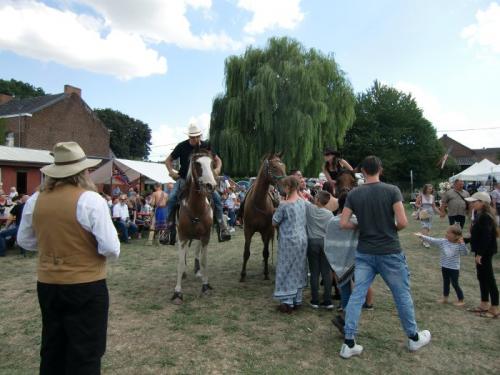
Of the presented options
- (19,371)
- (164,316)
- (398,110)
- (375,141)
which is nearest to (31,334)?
(19,371)

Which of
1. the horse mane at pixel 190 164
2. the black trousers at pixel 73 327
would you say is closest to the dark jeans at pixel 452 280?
the horse mane at pixel 190 164

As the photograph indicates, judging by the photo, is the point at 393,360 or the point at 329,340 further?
the point at 329,340

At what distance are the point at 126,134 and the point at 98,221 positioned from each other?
211ft

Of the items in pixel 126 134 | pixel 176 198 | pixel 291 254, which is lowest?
pixel 291 254

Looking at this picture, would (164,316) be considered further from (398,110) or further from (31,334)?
(398,110)

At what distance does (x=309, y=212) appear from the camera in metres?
5.42

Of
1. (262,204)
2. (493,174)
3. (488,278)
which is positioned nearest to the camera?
(488,278)

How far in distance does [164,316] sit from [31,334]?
1603 mm

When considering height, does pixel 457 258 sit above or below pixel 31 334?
above

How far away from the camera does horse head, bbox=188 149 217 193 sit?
217 inches

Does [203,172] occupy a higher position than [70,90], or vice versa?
[70,90]

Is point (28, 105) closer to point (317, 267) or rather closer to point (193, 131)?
point (193, 131)

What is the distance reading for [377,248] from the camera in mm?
3873

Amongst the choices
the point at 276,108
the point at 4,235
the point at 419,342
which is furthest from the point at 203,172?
the point at 276,108
